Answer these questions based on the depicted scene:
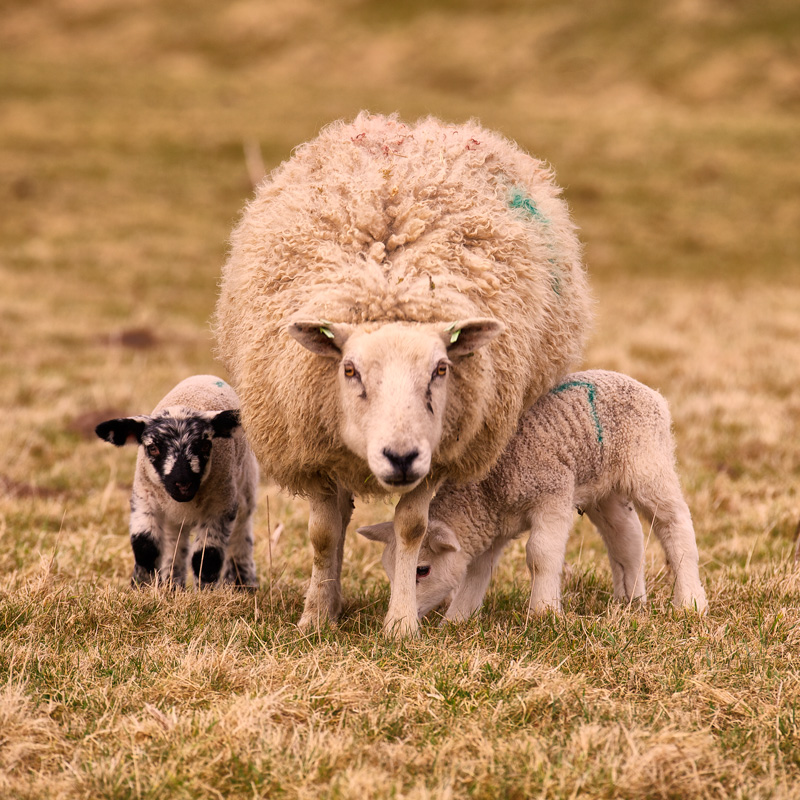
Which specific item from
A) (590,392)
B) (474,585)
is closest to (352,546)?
(474,585)

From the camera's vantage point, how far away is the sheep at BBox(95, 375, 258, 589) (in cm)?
505

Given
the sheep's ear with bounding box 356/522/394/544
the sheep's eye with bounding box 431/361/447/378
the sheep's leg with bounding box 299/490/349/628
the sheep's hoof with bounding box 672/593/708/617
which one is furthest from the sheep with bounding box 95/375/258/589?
the sheep's hoof with bounding box 672/593/708/617

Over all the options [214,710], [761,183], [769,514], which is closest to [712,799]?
[214,710]

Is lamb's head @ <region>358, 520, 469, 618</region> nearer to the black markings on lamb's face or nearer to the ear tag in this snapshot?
the black markings on lamb's face

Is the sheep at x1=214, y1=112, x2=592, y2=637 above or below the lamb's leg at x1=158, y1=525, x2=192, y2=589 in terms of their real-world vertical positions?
above

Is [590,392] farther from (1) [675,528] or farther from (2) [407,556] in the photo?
(2) [407,556]

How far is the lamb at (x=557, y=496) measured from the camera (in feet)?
16.1

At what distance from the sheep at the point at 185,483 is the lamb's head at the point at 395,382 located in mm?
1143

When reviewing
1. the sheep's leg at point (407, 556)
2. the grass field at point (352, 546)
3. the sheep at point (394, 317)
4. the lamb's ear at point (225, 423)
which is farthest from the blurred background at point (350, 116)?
the sheep's leg at point (407, 556)

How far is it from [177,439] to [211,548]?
2.18 feet

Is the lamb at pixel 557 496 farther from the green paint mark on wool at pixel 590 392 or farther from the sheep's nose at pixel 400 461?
the sheep's nose at pixel 400 461

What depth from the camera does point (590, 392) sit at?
17.2ft

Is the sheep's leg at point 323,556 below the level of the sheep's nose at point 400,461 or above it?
below

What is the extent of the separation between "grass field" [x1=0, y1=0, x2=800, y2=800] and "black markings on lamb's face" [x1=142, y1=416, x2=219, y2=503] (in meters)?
0.55
